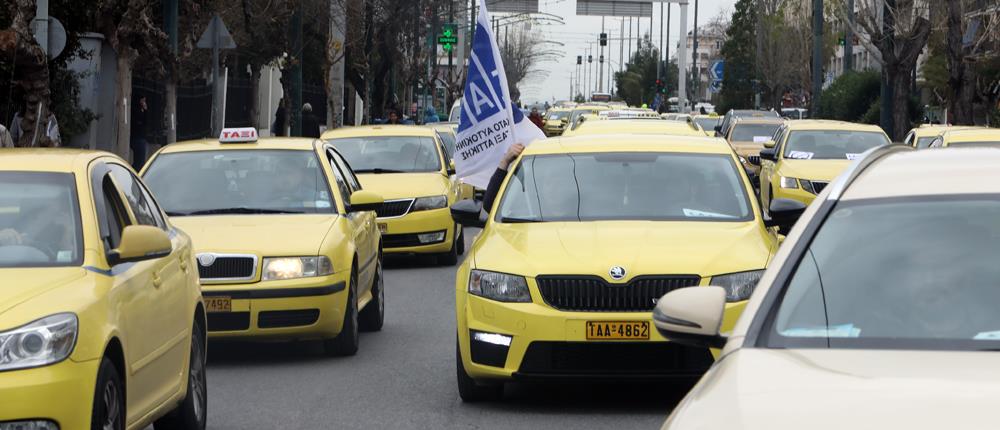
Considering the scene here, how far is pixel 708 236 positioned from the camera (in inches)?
374

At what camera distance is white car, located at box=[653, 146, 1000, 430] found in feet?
12.6

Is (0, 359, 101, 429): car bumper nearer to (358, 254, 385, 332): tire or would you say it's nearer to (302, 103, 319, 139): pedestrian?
(358, 254, 385, 332): tire

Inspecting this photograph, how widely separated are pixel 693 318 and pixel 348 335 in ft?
22.6

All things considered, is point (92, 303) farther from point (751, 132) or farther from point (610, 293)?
point (751, 132)

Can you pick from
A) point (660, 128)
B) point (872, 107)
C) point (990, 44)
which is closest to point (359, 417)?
point (660, 128)

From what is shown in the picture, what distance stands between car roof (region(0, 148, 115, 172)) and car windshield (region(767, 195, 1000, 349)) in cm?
372

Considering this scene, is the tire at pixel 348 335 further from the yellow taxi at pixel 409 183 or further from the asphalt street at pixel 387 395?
the yellow taxi at pixel 409 183

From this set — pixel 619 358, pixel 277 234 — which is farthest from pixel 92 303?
pixel 277 234

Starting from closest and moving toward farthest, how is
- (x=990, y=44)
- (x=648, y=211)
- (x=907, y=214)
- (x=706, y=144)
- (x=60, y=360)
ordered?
(x=907, y=214) < (x=60, y=360) < (x=648, y=211) < (x=706, y=144) < (x=990, y=44)

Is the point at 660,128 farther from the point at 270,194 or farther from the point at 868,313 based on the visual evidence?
the point at 868,313

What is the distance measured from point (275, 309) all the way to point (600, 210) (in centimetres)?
225

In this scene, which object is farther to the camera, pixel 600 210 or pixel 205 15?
pixel 205 15

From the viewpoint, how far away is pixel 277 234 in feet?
37.3

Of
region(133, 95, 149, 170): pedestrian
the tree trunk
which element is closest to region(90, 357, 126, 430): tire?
the tree trunk
